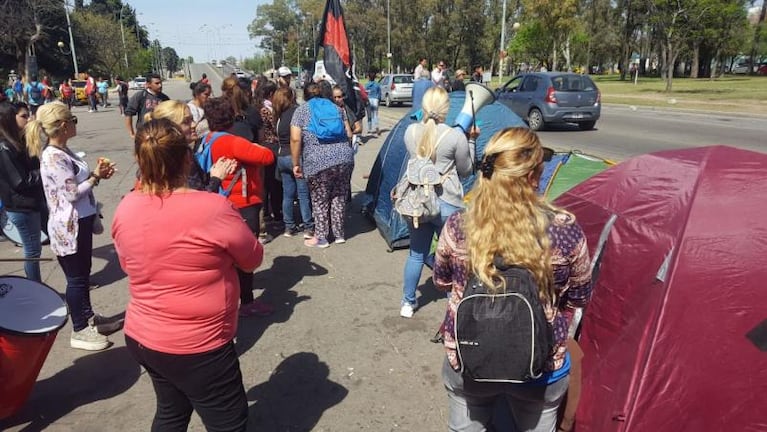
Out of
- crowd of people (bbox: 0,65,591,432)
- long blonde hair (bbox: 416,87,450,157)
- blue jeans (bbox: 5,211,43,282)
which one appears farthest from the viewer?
blue jeans (bbox: 5,211,43,282)

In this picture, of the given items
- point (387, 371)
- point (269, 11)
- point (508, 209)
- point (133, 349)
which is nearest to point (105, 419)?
point (133, 349)

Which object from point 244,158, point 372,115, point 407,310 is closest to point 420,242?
point 407,310

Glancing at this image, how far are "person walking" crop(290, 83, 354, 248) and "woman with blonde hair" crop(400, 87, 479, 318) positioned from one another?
154 cm

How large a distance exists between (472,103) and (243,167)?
6.03 ft

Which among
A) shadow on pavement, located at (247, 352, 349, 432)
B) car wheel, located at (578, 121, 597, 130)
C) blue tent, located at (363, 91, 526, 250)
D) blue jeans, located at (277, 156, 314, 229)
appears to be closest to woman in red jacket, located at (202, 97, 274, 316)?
shadow on pavement, located at (247, 352, 349, 432)

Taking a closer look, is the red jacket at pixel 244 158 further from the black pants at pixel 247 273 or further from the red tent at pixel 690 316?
the red tent at pixel 690 316

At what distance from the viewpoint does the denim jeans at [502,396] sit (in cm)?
184

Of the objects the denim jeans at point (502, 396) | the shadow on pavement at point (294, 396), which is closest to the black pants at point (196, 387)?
the shadow on pavement at point (294, 396)

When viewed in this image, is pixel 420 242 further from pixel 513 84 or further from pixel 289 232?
pixel 513 84

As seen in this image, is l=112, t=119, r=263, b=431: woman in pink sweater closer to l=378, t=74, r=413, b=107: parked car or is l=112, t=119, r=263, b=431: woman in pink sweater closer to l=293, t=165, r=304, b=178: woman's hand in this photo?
l=293, t=165, r=304, b=178: woman's hand

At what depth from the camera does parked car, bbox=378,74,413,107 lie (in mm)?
23234

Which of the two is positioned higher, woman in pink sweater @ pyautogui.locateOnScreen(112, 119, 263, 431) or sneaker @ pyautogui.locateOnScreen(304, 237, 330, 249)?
woman in pink sweater @ pyautogui.locateOnScreen(112, 119, 263, 431)

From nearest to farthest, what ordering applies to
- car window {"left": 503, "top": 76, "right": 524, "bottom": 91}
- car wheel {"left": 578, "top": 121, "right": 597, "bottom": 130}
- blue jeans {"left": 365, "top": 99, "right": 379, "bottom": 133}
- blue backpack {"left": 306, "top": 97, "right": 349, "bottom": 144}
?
1. blue backpack {"left": 306, "top": 97, "right": 349, "bottom": 144}
2. blue jeans {"left": 365, "top": 99, "right": 379, "bottom": 133}
3. car wheel {"left": 578, "top": 121, "right": 597, "bottom": 130}
4. car window {"left": 503, "top": 76, "right": 524, "bottom": 91}

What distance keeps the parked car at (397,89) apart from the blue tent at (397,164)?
17158mm
